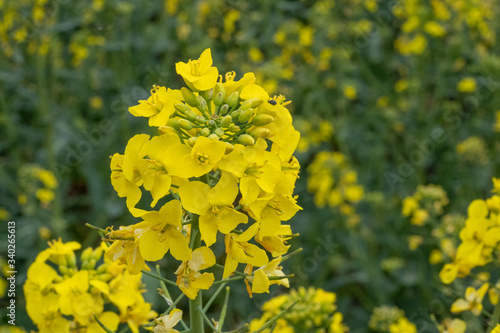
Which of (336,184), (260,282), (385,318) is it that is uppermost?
(260,282)

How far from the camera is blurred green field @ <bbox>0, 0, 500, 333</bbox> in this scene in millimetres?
4523

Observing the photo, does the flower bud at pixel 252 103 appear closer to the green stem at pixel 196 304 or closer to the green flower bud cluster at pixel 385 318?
the green stem at pixel 196 304

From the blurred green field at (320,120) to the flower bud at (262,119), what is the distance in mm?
2502

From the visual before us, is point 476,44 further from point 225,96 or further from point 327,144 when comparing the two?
point 225,96

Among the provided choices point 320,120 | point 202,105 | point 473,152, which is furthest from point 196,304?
point 320,120

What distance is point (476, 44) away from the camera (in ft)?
20.5

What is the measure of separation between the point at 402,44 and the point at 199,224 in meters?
5.37

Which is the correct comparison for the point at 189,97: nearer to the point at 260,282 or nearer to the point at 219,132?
the point at 219,132

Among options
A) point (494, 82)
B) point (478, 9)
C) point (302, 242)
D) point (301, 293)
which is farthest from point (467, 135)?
point (301, 293)

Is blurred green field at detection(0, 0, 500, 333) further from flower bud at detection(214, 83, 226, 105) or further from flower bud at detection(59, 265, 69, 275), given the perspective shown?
flower bud at detection(214, 83, 226, 105)

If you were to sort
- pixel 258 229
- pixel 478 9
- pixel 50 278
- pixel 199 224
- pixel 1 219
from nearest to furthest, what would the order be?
1. pixel 199 224
2. pixel 258 229
3. pixel 50 278
4. pixel 1 219
5. pixel 478 9

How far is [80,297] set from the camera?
6.30 feet

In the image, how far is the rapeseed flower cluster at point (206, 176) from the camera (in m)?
1.45

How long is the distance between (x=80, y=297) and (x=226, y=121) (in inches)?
36.1
